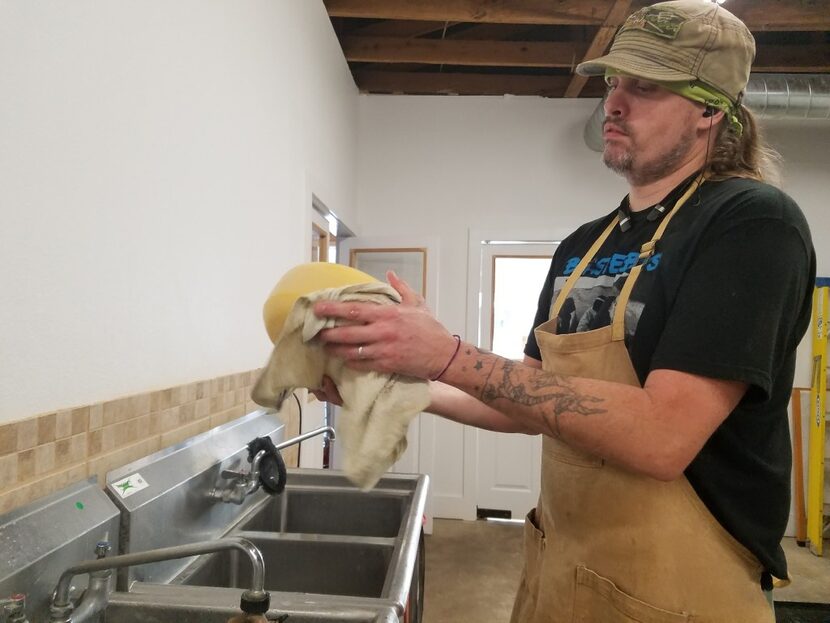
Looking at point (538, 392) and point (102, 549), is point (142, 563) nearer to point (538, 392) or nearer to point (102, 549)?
point (102, 549)

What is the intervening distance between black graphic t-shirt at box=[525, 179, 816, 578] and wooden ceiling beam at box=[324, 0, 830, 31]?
225 centimetres

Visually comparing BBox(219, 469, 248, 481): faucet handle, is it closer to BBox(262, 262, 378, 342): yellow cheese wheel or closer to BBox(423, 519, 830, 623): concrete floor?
BBox(262, 262, 378, 342): yellow cheese wheel

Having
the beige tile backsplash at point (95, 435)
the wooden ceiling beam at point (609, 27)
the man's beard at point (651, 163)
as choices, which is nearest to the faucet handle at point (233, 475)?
the beige tile backsplash at point (95, 435)

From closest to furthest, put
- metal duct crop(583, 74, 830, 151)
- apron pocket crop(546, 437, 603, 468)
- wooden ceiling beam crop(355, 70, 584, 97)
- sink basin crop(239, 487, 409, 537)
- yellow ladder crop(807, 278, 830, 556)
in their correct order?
apron pocket crop(546, 437, 603, 468)
sink basin crop(239, 487, 409, 537)
metal duct crop(583, 74, 830, 151)
yellow ladder crop(807, 278, 830, 556)
wooden ceiling beam crop(355, 70, 584, 97)

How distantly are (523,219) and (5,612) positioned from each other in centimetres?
358

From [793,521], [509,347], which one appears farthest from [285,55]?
[793,521]

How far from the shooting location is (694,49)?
3.07 feet

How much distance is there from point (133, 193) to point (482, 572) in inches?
112

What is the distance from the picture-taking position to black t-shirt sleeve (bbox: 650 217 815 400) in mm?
Result: 747

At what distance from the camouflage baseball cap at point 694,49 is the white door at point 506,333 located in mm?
2844

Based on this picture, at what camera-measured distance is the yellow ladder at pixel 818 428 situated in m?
3.43

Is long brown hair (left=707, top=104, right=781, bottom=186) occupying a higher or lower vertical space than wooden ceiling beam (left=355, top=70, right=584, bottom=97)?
lower

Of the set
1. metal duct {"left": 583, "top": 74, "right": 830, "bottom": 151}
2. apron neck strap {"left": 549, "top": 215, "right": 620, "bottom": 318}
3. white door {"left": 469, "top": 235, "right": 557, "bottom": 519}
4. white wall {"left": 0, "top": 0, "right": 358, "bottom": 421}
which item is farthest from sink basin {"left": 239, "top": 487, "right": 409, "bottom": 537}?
Result: metal duct {"left": 583, "top": 74, "right": 830, "bottom": 151}

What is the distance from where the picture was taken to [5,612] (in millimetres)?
671
